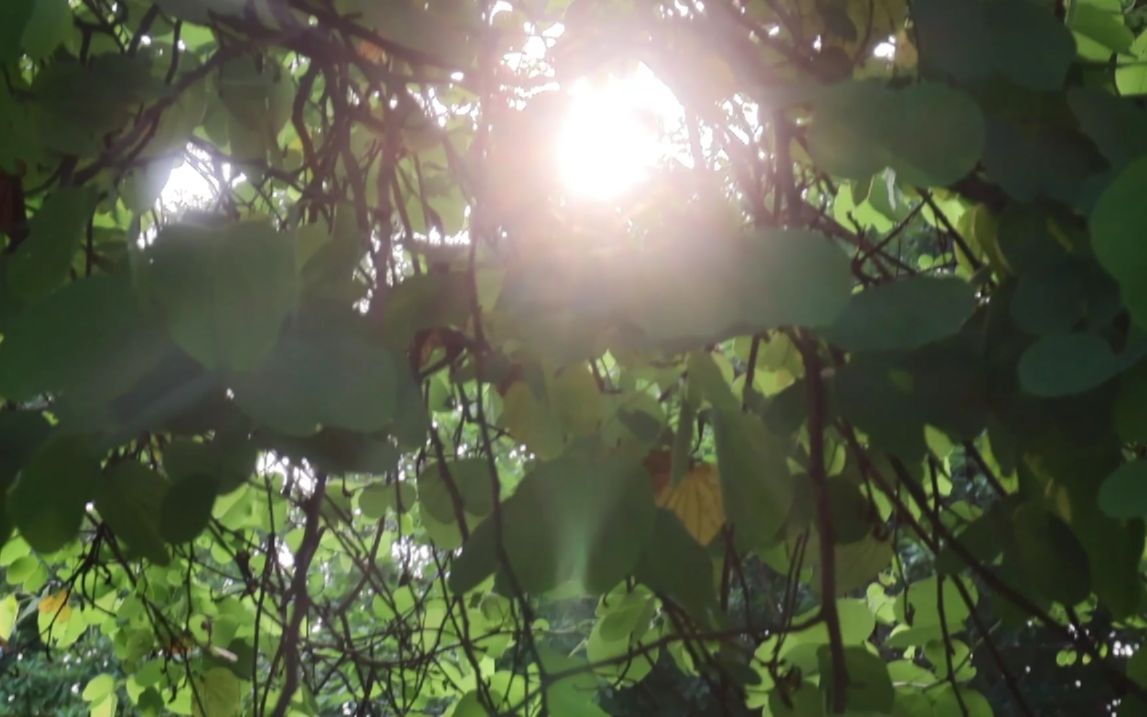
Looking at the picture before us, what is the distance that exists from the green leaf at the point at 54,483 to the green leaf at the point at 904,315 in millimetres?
305

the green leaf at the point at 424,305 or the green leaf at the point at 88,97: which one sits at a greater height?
the green leaf at the point at 88,97

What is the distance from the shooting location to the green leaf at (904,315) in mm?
370

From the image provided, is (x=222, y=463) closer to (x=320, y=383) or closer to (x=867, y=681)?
(x=320, y=383)

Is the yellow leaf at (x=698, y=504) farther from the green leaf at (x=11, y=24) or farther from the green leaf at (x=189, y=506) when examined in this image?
the green leaf at (x=11, y=24)

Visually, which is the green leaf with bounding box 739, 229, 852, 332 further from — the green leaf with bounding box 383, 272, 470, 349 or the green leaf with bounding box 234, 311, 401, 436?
the green leaf with bounding box 383, 272, 470, 349

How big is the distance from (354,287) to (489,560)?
0.49ft

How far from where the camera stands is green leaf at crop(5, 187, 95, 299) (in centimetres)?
48

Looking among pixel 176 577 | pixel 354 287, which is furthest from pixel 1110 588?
pixel 176 577

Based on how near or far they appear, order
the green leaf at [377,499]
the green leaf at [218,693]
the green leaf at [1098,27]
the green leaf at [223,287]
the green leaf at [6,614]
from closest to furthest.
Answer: the green leaf at [223,287] → the green leaf at [1098,27] → the green leaf at [377,499] → the green leaf at [218,693] → the green leaf at [6,614]

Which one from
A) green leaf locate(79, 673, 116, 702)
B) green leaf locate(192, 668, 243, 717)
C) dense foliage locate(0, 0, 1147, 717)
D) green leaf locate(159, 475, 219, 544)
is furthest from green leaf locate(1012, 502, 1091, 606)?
green leaf locate(79, 673, 116, 702)

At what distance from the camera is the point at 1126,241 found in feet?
1.16

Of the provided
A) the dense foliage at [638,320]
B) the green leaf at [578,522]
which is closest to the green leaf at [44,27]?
the dense foliage at [638,320]

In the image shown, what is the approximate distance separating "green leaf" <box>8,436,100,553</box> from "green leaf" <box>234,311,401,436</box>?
0.13m

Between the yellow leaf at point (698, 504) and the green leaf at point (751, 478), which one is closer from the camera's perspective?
the green leaf at point (751, 478)
